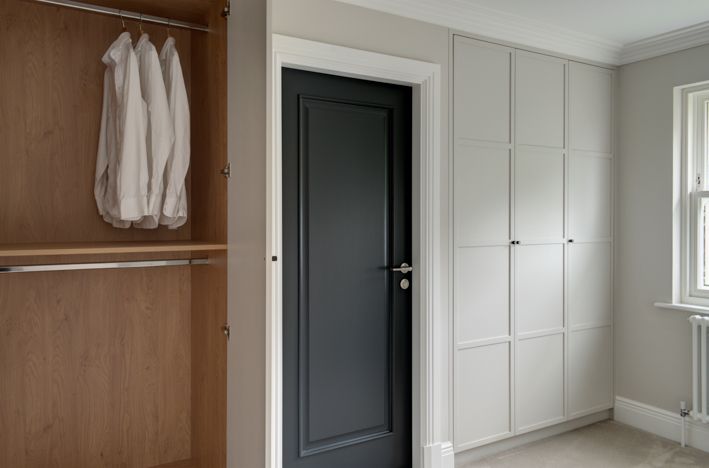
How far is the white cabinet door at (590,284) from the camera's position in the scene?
3.40m

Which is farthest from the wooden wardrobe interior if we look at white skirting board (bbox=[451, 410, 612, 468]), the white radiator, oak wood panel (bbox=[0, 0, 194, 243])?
the white radiator

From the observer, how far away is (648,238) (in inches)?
134

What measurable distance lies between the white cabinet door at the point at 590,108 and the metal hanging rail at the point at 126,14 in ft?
7.85

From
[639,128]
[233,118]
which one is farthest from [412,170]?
[639,128]

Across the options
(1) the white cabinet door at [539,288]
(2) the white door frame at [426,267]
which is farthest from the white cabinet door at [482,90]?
(1) the white cabinet door at [539,288]

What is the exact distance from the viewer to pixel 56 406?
2.17m

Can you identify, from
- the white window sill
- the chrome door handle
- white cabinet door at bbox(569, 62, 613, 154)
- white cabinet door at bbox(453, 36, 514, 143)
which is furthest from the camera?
white cabinet door at bbox(569, 62, 613, 154)

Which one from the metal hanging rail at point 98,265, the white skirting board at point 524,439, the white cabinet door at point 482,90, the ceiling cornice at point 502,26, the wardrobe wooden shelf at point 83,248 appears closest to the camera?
the wardrobe wooden shelf at point 83,248

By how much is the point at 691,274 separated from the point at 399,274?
1957 millimetres

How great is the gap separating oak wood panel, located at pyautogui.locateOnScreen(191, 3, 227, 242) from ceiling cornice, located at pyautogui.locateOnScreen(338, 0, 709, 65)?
843mm

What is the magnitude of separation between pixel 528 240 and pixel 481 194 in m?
0.48

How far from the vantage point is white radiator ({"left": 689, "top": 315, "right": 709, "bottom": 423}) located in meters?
3.05

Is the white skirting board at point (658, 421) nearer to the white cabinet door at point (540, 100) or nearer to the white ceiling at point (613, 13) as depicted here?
the white cabinet door at point (540, 100)

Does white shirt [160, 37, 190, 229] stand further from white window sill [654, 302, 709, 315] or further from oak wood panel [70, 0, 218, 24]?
white window sill [654, 302, 709, 315]
